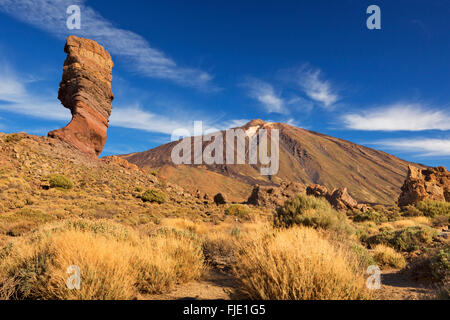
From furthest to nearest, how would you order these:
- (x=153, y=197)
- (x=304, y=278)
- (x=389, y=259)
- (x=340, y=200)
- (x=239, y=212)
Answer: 1. (x=340, y=200)
2. (x=153, y=197)
3. (x=239, y=212)
4. (x=389, y=259)
5. (x=304, y=278)

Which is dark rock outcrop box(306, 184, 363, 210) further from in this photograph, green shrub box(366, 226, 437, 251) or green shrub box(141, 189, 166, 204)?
green shrub box(366, 226, 437, 251)

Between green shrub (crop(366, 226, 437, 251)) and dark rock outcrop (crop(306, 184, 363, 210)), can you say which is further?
dark rock outcrop (crop(306, 184, 363, 210))

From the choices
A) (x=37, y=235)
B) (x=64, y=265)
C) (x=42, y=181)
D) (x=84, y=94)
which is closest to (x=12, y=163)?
(x=42, y=181)

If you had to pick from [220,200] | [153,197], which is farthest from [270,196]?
[153,197]

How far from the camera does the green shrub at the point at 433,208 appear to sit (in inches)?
767

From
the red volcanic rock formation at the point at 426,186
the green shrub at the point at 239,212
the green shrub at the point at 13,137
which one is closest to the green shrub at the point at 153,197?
the green shrub at the point at 239,212

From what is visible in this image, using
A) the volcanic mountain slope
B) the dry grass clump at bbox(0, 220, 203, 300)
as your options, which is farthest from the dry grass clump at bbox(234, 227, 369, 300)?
the volcanic mountain slope

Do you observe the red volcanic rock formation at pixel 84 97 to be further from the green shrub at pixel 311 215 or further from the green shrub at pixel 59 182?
the green shrub at pixel 311 215

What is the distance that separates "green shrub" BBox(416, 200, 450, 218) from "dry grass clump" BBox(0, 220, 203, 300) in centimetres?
2216

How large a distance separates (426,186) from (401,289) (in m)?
26.7

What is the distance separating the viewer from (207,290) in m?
4.88

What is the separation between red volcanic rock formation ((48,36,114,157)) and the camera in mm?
30406

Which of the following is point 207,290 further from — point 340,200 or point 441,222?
point 340,200

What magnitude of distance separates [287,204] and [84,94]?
3079 centimetres
